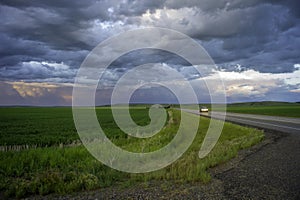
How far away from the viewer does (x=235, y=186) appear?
810 cm

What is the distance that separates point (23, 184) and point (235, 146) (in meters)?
10.3

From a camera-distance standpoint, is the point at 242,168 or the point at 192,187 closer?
the point at 192,187

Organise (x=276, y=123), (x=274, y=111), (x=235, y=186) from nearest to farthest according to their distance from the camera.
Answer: (x=235, y=186) < (x=276, y=123) < (x=274, y=111)

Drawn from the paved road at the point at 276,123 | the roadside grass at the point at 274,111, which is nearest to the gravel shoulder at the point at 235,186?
the paved road at the point at 276,123

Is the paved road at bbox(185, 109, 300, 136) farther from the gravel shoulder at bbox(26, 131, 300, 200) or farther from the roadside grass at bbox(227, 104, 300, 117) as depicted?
→ the roadside grass at bbox(227, 104, 300, 117)

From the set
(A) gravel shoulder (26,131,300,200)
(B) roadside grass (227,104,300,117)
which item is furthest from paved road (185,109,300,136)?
(B) roadside grass (227,104,300,117)

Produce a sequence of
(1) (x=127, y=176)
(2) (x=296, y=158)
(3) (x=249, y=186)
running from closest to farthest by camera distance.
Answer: (3) (x=249, y=186) → (1) (x=127, y=176) → (2) (x=296, y=158)

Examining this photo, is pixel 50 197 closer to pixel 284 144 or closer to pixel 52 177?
pixel 52 177

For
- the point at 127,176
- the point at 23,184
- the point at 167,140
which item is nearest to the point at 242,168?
the point at 127,176

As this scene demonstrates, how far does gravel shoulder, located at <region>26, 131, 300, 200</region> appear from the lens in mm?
7461

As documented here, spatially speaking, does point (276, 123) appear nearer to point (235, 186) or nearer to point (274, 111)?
point (235, 186)

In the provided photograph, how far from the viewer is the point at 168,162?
1180cm

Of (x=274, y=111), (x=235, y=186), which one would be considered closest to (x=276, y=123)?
(x=235, y=186)

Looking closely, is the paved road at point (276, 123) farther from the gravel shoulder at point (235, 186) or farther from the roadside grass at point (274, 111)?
the roadside grass at point (274, 111)
